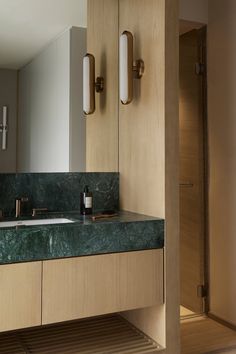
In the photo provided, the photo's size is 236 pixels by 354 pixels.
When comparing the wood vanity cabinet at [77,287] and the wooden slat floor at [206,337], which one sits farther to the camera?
the wooden slat floor at [206,337]

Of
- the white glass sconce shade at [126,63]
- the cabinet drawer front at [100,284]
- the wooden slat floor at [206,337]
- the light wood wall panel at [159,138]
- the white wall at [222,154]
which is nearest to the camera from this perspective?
the cabinet drawer front at [100,284]

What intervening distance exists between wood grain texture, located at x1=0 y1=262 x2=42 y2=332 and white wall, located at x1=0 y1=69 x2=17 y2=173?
0.69 m

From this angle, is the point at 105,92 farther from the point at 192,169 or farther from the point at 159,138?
the point at 192,169

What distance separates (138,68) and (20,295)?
4.43 ft

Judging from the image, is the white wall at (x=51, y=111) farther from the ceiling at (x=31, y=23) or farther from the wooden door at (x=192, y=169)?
the wooden door at (x=192, y=169)

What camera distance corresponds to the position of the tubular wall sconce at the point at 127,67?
2.23 metres

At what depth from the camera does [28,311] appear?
179cm

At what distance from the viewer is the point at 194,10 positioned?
2889 mm

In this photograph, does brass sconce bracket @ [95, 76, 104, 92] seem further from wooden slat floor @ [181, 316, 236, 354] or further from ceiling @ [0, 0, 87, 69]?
wooden slat floor @ [181, 316, 236, 354]

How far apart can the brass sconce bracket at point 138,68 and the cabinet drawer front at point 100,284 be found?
983 mm

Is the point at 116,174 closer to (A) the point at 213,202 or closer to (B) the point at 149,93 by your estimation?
(B) the point at 149,93

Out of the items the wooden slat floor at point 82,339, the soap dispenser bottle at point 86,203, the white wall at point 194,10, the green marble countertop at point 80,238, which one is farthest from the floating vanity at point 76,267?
the white wall at point 194,10

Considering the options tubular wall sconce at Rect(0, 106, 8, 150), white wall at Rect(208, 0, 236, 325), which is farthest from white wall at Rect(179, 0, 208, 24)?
tubular wall sconce at Rect(0, 106, 8, 150)

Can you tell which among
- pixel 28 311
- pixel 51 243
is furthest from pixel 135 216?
pixel 28 311
